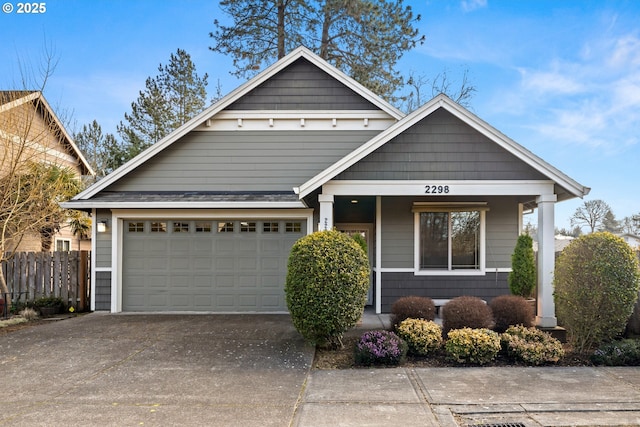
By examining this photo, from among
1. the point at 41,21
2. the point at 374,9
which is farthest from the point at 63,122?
the point at 374,9

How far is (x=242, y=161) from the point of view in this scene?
10789 millimetres

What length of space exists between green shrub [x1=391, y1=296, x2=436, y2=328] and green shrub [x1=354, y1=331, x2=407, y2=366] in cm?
124

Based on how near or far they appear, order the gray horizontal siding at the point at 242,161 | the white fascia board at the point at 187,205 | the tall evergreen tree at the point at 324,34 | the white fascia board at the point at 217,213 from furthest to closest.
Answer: the tall evergreen tree at the point at 324,34 < the gray horizontal siding at the point at 242,161 < the white fascia board at the point at 217,213 < the white fascia board at the point at 187,205

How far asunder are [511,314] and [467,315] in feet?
3.52

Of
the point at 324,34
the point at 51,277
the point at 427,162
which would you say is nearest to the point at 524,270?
the point at 427,162

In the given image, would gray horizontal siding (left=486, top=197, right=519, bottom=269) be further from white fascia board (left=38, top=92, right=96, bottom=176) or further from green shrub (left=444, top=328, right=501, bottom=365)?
white fascia board (left=38, top=92, right=96, bottom=176)

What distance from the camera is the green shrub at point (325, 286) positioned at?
6.39m

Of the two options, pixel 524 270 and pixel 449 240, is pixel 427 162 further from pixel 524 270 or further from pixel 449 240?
pixel 524 270

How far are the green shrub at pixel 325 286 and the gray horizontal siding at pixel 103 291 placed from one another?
609cm

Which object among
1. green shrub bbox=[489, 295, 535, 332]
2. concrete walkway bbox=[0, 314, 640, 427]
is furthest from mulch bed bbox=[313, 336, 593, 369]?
green shrub bbox=[489, 295, 535, 332]

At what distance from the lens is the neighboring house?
1039 centimetres

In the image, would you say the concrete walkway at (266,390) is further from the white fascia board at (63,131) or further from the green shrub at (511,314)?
the white fascia board at (63,131)

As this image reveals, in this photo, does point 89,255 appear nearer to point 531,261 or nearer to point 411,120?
point 411,120

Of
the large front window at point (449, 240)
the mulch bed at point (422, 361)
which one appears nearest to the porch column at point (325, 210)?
the mulch bed at point (422, 361)
